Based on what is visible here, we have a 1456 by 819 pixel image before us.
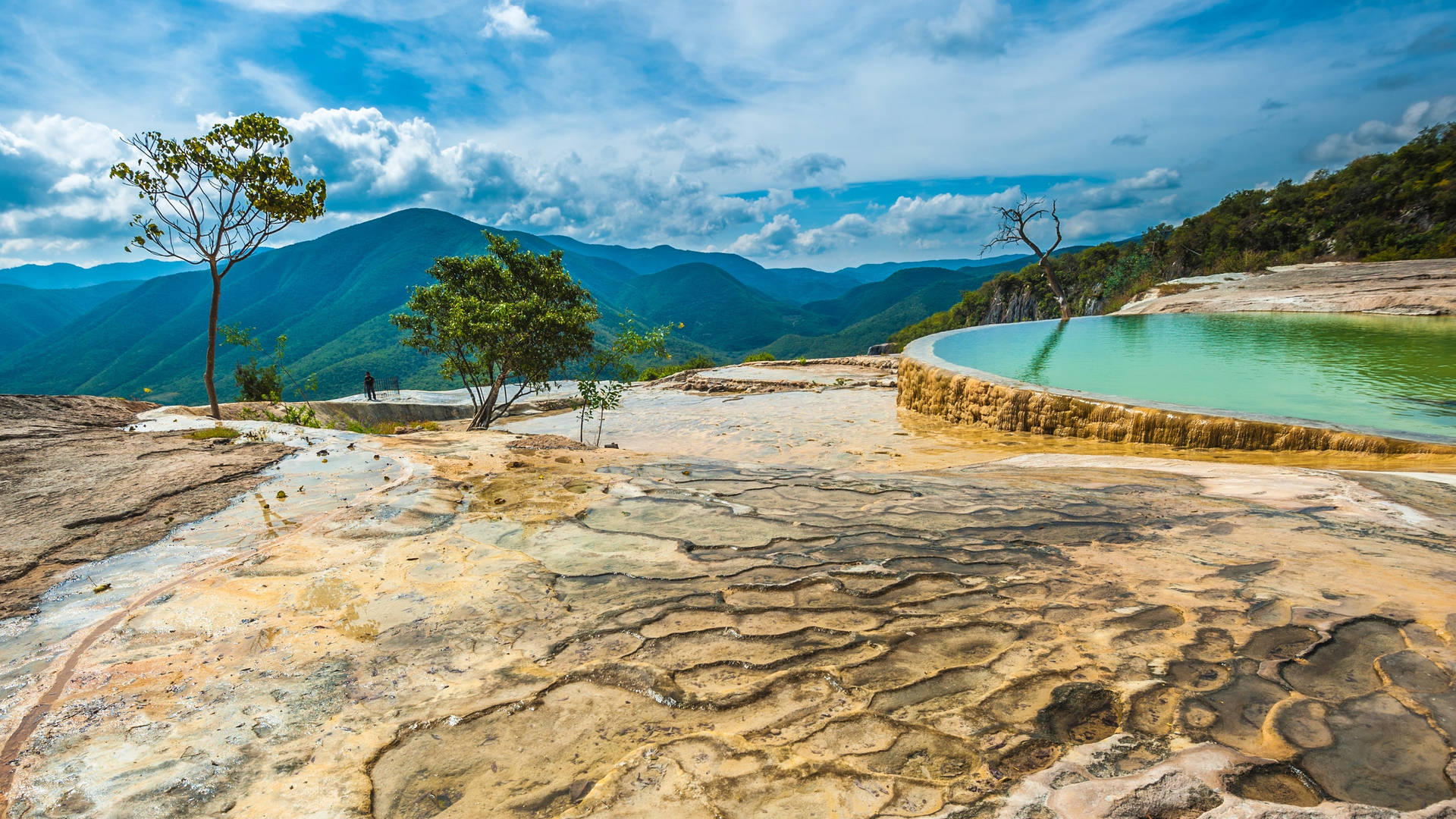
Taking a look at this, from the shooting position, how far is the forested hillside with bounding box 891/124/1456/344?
28656 millimetres

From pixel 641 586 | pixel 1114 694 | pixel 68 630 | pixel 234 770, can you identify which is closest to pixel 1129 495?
pixel 1114 694

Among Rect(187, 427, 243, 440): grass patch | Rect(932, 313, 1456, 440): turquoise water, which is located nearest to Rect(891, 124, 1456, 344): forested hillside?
Rect(932, 313, 1456, 440): turquoise water

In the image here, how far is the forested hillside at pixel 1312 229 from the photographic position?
28.7 m

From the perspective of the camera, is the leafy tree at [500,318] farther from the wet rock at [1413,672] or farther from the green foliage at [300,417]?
the wet rock at [1413,672]

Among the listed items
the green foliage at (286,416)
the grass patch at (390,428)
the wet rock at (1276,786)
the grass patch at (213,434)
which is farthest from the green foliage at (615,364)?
the wet rock at (1276,786)

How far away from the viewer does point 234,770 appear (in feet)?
5.54

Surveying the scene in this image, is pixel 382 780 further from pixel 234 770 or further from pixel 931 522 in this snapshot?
pixel 931 522

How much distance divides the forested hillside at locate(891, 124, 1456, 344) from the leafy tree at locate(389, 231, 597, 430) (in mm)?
30437

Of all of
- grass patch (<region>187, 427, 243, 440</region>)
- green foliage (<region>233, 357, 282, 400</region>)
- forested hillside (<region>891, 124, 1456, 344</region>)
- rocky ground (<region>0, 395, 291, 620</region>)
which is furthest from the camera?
forested hillside (<region>891, 124, 1456, 344</region>)

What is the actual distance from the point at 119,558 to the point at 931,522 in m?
4.92

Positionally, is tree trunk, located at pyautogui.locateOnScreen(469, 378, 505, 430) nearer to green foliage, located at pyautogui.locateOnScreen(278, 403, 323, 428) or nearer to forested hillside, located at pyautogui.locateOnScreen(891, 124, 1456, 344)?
green foliage, located at pyautogui.locateOnScreen(278, 403, 323, 428)

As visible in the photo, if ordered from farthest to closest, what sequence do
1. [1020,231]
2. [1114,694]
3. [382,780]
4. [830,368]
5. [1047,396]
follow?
[1020,231]
[830,368]
[1047,396]
[1114,694]
[382,780]

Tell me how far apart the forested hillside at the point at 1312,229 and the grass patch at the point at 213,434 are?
36.0 m

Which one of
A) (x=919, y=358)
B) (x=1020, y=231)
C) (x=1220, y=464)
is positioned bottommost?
(x=1220, y=464)
